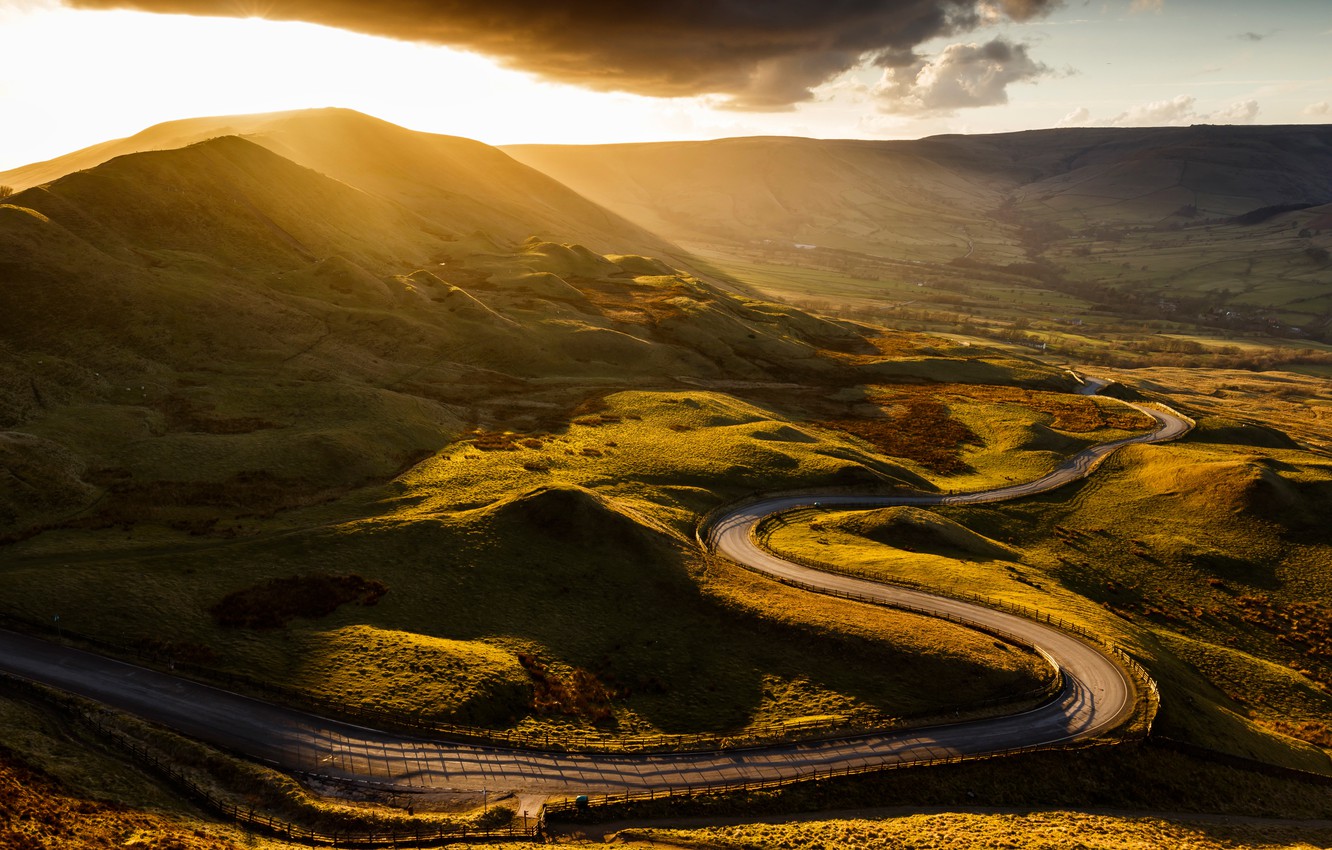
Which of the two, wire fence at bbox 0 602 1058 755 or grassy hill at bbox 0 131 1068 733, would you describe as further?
grassy hill at bbox 0 131 1068 733

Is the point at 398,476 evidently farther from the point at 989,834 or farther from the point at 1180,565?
the point at 1180,565

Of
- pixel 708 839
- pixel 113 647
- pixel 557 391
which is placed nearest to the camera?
pixel 708 839

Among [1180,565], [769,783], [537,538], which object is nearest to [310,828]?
[769,783]

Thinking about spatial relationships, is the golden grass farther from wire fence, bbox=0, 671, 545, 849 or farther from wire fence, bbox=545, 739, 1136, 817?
wire fence, bbox=0, 671, 545, 849

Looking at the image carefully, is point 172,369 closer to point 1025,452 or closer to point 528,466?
point 528,466

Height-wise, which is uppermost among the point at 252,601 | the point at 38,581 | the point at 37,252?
the point at 37,252

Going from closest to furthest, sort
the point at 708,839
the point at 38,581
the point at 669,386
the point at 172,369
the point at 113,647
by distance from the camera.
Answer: the point at 708,839
the point at 113,647
the point at 38,581
the point at 172,369
the point at 669,386

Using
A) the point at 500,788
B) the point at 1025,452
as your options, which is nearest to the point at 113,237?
the point at 500,788

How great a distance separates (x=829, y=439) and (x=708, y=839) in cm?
9237

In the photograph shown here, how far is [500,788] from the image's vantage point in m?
41.2

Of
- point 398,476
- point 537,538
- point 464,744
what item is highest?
point 398,476

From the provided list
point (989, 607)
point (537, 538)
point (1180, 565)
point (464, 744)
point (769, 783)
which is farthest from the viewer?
point (1180, 565)

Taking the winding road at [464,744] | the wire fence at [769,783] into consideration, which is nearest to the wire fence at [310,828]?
the wire fence at [769,783]

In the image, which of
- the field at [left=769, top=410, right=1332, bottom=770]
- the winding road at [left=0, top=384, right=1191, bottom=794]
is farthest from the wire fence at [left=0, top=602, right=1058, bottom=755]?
the field at [left=769, top=410, right=1332, bottom=770]
